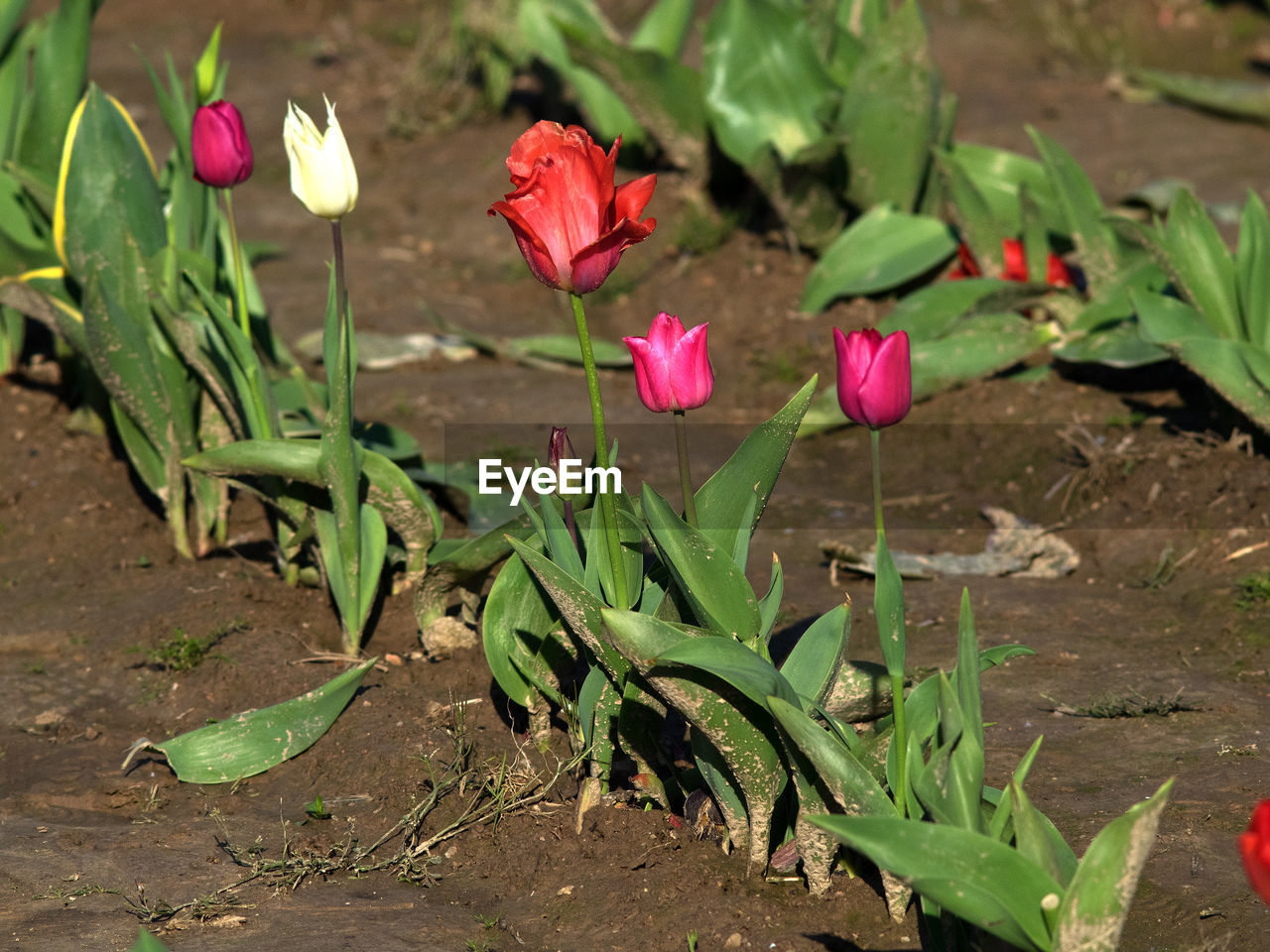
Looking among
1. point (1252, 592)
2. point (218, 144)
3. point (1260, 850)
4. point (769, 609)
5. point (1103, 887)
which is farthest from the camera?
point (1252, 592)

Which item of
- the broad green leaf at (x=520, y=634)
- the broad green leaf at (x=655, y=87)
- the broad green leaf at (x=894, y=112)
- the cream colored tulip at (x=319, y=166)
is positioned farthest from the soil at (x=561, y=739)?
the cream colored tulip at (x=319, y=166)

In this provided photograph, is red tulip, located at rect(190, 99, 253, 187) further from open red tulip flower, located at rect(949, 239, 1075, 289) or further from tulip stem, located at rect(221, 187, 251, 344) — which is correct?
open red tulip flower, located at rect(949, 239, 1075, 289)

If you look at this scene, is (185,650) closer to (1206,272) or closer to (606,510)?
(606,510)

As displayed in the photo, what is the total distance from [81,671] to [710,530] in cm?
149

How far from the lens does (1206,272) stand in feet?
10.3

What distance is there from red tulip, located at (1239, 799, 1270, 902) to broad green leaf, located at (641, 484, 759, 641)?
0.70m

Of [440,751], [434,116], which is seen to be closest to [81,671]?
[440,751]

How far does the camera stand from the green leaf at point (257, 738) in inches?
85.5

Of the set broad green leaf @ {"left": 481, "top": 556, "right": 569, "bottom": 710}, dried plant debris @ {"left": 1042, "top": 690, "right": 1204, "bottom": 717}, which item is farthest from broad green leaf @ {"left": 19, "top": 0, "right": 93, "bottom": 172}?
dried plant debris @ {"left": 1042, "top": 690, "right": 1204, "bottom": 717}

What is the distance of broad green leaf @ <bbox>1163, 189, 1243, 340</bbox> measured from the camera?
3.11 metres

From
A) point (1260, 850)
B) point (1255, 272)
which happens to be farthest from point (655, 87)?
point (1260, 850)

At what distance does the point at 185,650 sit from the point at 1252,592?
2163mm

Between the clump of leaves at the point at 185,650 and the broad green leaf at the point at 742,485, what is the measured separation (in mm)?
1217

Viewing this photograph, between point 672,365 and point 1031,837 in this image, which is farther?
point 672,365
